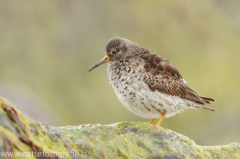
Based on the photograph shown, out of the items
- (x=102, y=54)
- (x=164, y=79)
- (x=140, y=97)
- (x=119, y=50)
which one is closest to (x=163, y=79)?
(x=164, y=79)

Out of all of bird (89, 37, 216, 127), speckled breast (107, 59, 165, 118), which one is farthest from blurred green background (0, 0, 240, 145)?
speckled breast (107, 59, 165, 118)

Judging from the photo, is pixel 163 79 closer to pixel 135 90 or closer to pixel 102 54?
pixel 135 90

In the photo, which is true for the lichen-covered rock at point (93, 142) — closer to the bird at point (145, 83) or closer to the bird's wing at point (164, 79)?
the bird at point (145, 83)

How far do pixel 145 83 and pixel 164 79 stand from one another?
36.9 inches

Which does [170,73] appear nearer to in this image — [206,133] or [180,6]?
[206,133]

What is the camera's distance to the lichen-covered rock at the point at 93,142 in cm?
416

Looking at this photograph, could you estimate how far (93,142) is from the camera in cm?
543

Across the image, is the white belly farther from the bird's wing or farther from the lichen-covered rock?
the lichen-covered rock

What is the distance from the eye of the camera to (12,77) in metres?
30.5

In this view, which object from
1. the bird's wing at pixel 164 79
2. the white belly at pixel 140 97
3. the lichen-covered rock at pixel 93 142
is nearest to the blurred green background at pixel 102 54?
the bird's wing at pixel 164 79

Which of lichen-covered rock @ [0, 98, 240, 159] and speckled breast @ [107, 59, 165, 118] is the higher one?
speckled breast @ [107, 59, 165, 118]

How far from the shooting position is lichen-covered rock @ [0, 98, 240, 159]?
416 cm

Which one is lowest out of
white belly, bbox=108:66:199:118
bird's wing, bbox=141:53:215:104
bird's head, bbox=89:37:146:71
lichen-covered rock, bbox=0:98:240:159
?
lichen-covered rock, bbox=0:98:240:159

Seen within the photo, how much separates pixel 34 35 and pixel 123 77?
101 feet
